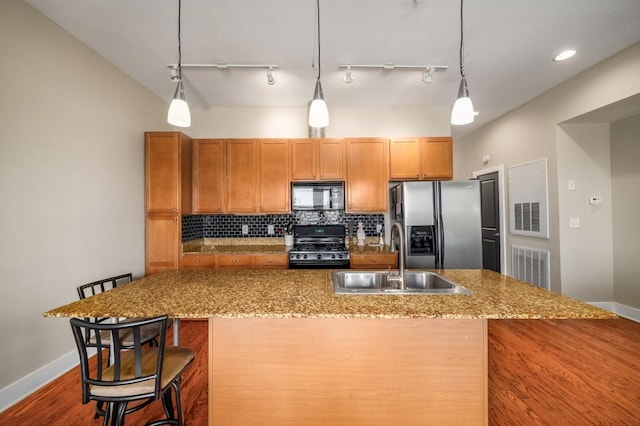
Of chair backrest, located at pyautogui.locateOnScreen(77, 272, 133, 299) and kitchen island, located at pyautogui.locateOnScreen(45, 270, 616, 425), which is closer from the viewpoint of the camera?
kitchen island, located at pyautogui.locateOnScreen(45, 270, 616, 425)

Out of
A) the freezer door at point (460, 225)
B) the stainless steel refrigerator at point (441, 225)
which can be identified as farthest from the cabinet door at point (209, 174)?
the freezer door at point (460, 225)

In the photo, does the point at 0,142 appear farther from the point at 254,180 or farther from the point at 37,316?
the point at 254,180

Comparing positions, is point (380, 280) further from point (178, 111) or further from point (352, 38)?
point (352, 38)

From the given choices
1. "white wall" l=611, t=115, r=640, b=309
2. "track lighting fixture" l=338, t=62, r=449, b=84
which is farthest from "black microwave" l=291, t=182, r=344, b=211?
"white wall" l=611, t=115, r=640, b=309

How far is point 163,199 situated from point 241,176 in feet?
3.18

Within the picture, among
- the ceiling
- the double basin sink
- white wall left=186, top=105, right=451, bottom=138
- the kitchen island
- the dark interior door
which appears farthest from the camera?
the dark interior door

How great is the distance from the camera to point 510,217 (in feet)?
14.1

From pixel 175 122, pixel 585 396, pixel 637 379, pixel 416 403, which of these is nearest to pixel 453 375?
pixel 416 403

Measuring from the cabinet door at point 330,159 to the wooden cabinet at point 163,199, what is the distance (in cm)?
174

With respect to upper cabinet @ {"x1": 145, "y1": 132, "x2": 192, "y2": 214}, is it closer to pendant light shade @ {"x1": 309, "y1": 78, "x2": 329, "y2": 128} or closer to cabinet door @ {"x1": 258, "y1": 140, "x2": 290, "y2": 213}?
cabinet door @ {"x1": 258, "y1": 140, "x2": 290, "y2": 213}

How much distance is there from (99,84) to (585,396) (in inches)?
189

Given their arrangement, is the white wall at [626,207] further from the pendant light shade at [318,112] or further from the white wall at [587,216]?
the pendant light shade at [318,112]

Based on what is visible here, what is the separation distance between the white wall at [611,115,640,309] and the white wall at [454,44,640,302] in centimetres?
17

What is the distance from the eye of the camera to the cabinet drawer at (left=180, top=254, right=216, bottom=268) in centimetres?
334
